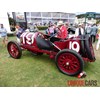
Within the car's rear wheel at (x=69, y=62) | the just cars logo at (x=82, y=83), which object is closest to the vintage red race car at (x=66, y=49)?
the car's rear wheel at (x=69, y=62)

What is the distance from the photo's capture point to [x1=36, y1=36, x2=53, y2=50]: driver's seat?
415cm

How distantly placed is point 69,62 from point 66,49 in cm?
39

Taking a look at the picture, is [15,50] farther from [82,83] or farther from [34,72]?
[82,83]

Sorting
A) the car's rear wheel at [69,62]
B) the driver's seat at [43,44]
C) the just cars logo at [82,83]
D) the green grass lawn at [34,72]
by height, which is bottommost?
the just cars logo at [82,83]

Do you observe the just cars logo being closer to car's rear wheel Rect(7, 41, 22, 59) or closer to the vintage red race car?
the vintage red race car

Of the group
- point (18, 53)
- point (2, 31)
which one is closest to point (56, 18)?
point (2, 31)

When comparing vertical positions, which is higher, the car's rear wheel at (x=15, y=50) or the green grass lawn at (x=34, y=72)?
the car's rear wheel at (x=15, y=50)

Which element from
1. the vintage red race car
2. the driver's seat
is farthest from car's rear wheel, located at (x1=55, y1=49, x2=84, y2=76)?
the driver's seat

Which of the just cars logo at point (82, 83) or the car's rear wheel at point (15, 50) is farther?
the car's rear wheel at point (15, 50)

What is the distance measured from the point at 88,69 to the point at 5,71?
2.65m

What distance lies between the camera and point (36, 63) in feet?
14.7

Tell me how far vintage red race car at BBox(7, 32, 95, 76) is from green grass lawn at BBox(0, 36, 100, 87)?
1.05 ft

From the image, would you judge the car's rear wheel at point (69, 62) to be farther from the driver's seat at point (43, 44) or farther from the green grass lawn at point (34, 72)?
the driver's seat at point (43, 44)

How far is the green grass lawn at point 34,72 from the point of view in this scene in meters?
3.29
